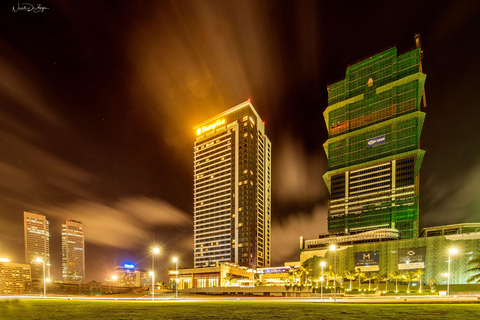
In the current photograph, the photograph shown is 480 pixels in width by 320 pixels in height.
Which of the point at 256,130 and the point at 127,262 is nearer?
the point at 256,130

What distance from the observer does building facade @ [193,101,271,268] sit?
495 feet

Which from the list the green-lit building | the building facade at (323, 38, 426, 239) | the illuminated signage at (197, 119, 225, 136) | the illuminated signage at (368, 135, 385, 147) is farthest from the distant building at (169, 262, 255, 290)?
the illuminated signage at (368, 135, 385, 147)

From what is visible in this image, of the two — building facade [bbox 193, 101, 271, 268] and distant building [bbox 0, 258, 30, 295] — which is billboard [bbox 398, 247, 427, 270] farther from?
distant building [bbox 0, 258, 30, 295]

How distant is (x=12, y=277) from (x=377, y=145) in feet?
799

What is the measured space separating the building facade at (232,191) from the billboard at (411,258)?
70.1 metres

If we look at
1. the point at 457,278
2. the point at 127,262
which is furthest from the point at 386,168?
the point at 127,262

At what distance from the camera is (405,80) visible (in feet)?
523

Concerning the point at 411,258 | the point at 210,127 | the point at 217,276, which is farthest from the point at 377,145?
the point at 217,276

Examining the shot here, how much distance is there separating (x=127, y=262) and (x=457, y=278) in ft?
606

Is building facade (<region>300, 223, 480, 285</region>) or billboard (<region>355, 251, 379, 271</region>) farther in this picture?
billboard (<region>355, 251, 379, 271</region>)

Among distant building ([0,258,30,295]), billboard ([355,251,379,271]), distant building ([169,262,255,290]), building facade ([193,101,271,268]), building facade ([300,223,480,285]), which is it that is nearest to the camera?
building facade ([300,223,480,285])

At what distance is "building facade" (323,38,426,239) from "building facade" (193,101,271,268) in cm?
4424

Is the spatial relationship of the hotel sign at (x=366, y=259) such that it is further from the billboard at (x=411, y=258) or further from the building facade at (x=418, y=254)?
the billboard at (x=411, y=258)

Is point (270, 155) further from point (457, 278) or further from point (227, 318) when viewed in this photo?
point (227, 318)
